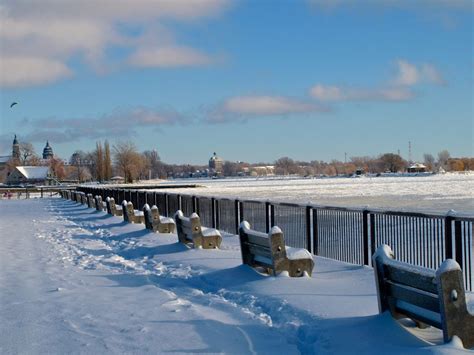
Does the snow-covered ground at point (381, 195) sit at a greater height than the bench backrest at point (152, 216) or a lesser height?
lesser

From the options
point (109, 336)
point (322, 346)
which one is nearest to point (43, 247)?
point (109, 336)

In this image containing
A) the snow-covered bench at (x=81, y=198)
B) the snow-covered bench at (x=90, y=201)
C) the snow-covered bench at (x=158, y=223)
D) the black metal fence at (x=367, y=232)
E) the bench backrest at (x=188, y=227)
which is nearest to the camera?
the black metal fence at (x=367, y=232)

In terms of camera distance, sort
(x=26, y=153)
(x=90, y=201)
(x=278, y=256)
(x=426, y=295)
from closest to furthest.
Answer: (x=426, y=295), (x=278, y=256), (x=90, y=201), (x=26, y=153)

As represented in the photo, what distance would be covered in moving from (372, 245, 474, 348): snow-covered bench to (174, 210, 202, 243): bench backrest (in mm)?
7957

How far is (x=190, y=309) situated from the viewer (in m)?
8.59

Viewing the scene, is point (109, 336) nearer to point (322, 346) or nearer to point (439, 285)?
point (322, 346)

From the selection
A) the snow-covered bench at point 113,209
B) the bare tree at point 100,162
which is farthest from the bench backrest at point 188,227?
the bare tree at point 100,162

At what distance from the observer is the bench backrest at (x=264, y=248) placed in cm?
1009

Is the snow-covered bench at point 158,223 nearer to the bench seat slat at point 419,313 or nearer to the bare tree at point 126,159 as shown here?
the bench seat slat at point 419,313

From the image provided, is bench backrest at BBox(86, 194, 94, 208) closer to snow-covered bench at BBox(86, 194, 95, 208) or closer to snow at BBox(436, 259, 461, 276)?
snow-covered bench at BBox(86, 194, 95, 208)

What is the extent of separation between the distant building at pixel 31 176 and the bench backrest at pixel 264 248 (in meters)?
139

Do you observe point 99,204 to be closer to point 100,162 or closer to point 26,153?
point 100,162

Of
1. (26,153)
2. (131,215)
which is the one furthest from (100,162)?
(131,215)

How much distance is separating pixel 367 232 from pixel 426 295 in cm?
568
